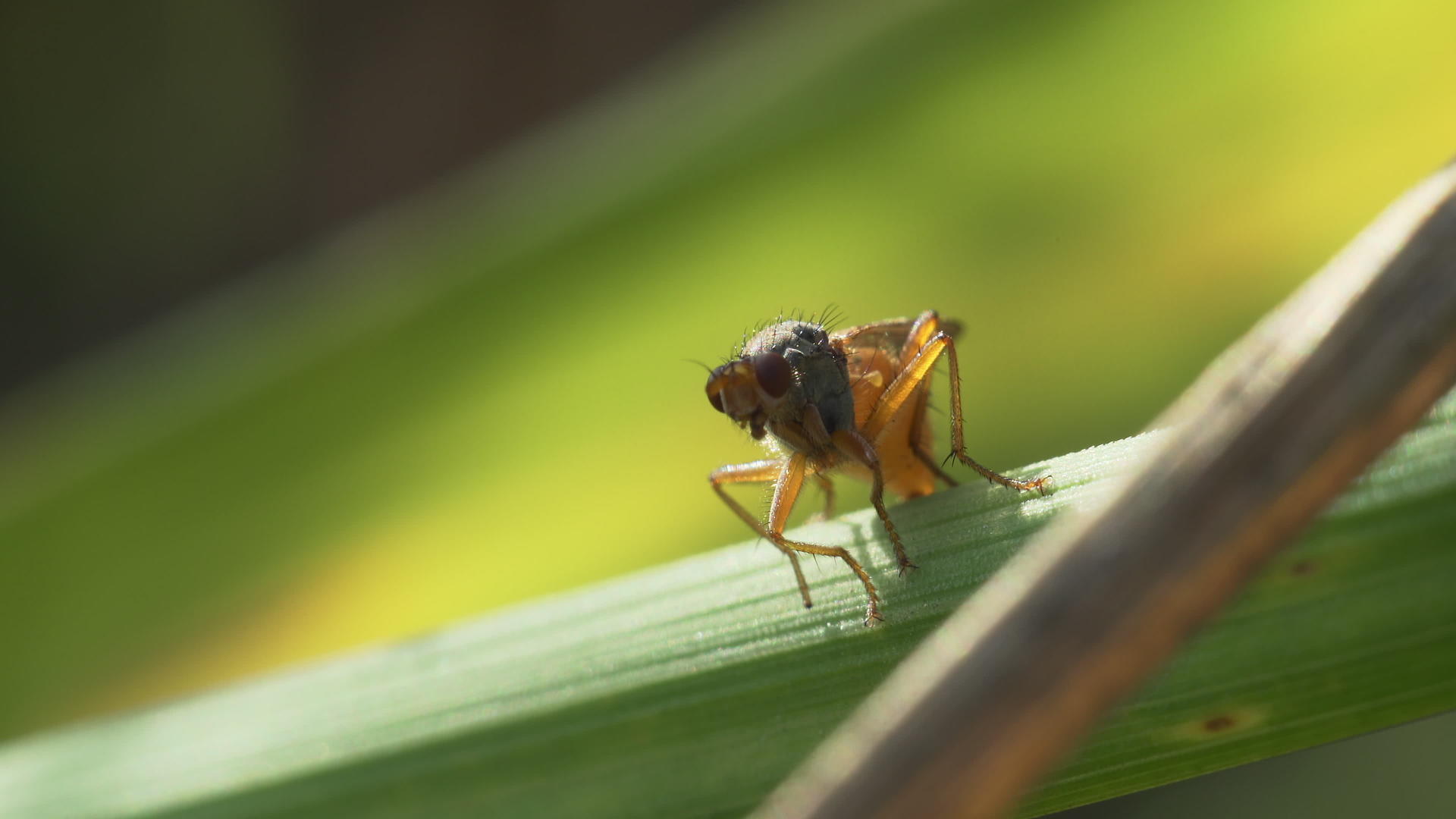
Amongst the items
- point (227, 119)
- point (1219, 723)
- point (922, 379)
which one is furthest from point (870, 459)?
point (227, 119)

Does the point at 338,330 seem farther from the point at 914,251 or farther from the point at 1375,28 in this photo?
the point at 1375,28

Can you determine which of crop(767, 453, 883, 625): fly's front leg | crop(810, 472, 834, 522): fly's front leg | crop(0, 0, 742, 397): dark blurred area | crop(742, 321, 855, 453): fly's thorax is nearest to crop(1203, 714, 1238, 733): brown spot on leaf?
crop(767, 453, 883, 625): fly's front leg

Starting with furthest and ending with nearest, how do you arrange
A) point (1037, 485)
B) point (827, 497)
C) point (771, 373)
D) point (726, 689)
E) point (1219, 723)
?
point (827, 497), point (771, 373), point (1037, 485), point (726, 689), point (1219, 723)

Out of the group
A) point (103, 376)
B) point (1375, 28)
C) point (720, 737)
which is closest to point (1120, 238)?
point (1375, 28)

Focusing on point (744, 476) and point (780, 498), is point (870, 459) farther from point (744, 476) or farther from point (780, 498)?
point (744, 476)

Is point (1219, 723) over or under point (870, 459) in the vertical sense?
under

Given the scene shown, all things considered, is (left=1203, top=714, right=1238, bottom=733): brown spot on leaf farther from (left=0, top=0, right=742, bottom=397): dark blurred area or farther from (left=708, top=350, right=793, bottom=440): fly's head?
(left=0, top=0, right=742, bottom=397): dark blurred area

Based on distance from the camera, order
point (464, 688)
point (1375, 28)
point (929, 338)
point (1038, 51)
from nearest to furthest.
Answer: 1. point (464, 688)
2. point (1375, 28)
3. point (929, 338)
4. point (1038, 51)
